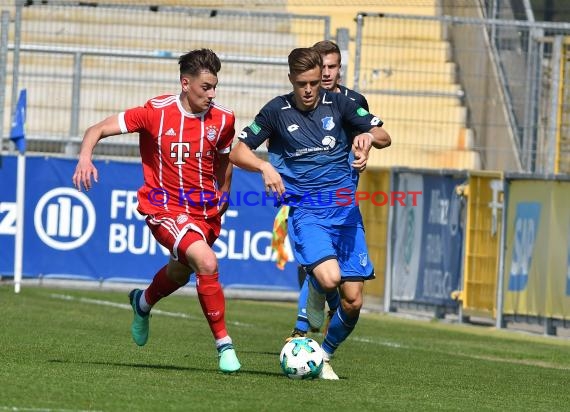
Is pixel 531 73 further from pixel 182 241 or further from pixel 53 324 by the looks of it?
pixel 182 241

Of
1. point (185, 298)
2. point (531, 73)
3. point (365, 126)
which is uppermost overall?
point (531, 73)

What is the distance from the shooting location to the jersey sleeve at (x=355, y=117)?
9.37 metres

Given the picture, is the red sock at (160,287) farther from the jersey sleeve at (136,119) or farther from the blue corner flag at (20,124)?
the blue corner flag at (20,124)

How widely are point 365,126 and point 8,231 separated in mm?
9415

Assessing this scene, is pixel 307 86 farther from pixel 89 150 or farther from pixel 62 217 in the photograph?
pixel 62 217

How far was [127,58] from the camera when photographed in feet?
62.1

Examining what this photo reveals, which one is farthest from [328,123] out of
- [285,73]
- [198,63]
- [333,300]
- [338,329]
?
[285,73]

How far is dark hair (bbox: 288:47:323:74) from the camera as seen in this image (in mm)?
9016

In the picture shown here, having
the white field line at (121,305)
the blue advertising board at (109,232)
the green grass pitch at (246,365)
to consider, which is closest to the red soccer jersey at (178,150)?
the green grass pitch at (246,365)

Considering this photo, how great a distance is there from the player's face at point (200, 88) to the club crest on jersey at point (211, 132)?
0.14 metres

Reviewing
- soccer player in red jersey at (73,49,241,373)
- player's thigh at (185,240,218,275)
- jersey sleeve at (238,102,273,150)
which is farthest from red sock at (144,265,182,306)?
jersey sleeve at (238,102,273,150)

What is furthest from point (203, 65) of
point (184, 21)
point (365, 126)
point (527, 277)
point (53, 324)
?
point (184, 21)

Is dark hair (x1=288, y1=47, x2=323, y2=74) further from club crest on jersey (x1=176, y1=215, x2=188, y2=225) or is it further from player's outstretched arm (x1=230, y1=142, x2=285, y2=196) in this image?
club crest on jersey (x1=176, y1=215, x2=188, y2=225)

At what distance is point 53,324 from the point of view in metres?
12.8
